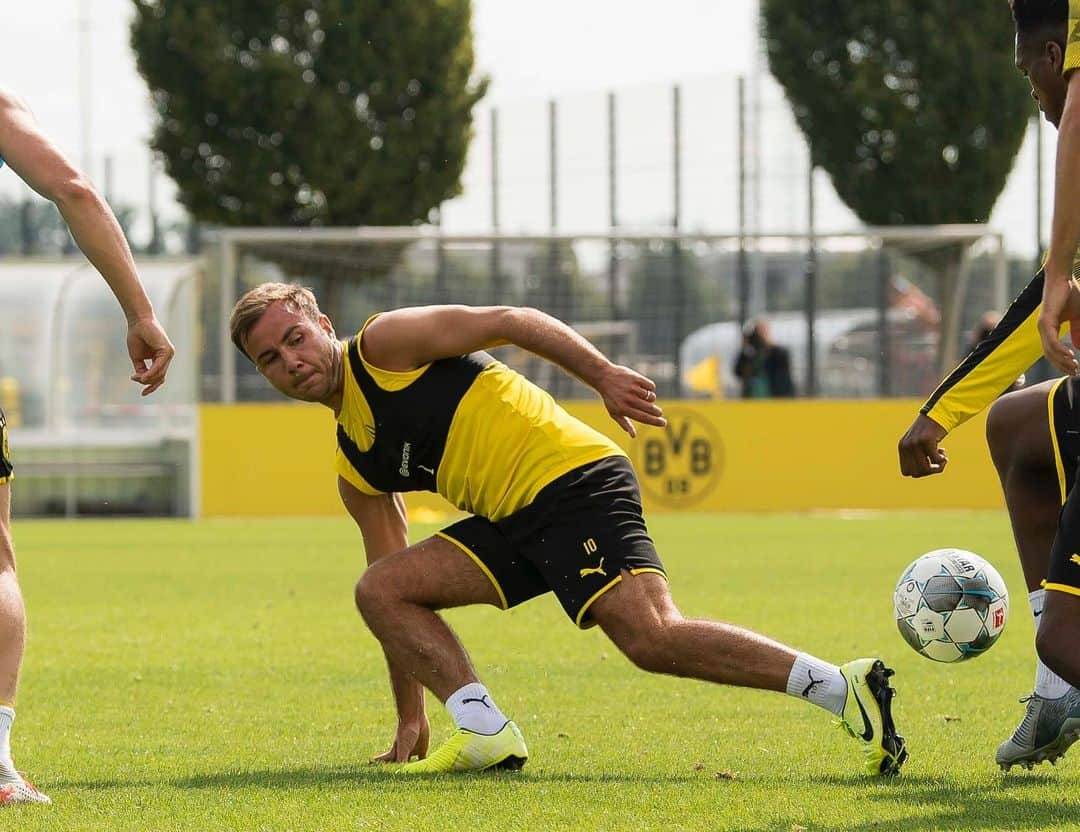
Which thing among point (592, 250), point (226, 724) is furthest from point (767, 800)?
point (592, 250)

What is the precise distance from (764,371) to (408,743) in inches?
711

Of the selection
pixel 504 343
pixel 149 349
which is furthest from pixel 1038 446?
pixel 149 349

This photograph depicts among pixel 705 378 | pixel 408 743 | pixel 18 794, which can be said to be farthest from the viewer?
pixel 705 378

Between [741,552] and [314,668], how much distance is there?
25.0 ft

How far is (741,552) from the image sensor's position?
52.9ft

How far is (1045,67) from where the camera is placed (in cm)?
517

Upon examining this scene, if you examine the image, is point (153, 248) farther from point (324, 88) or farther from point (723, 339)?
point (723, 339)

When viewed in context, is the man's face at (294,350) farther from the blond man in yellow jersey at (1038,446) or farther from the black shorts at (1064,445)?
the black shorts at (1064,445)

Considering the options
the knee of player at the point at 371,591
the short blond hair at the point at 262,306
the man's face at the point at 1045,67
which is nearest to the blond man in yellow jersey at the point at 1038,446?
the man's face at the point at 1045,67

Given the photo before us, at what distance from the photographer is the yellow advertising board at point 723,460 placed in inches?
847

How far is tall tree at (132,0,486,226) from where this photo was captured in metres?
29.1

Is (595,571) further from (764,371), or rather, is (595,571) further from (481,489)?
(764,371)

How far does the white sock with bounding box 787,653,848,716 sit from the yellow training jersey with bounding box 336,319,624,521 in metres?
0.93

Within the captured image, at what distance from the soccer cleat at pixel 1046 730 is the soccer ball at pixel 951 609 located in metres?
0.72
